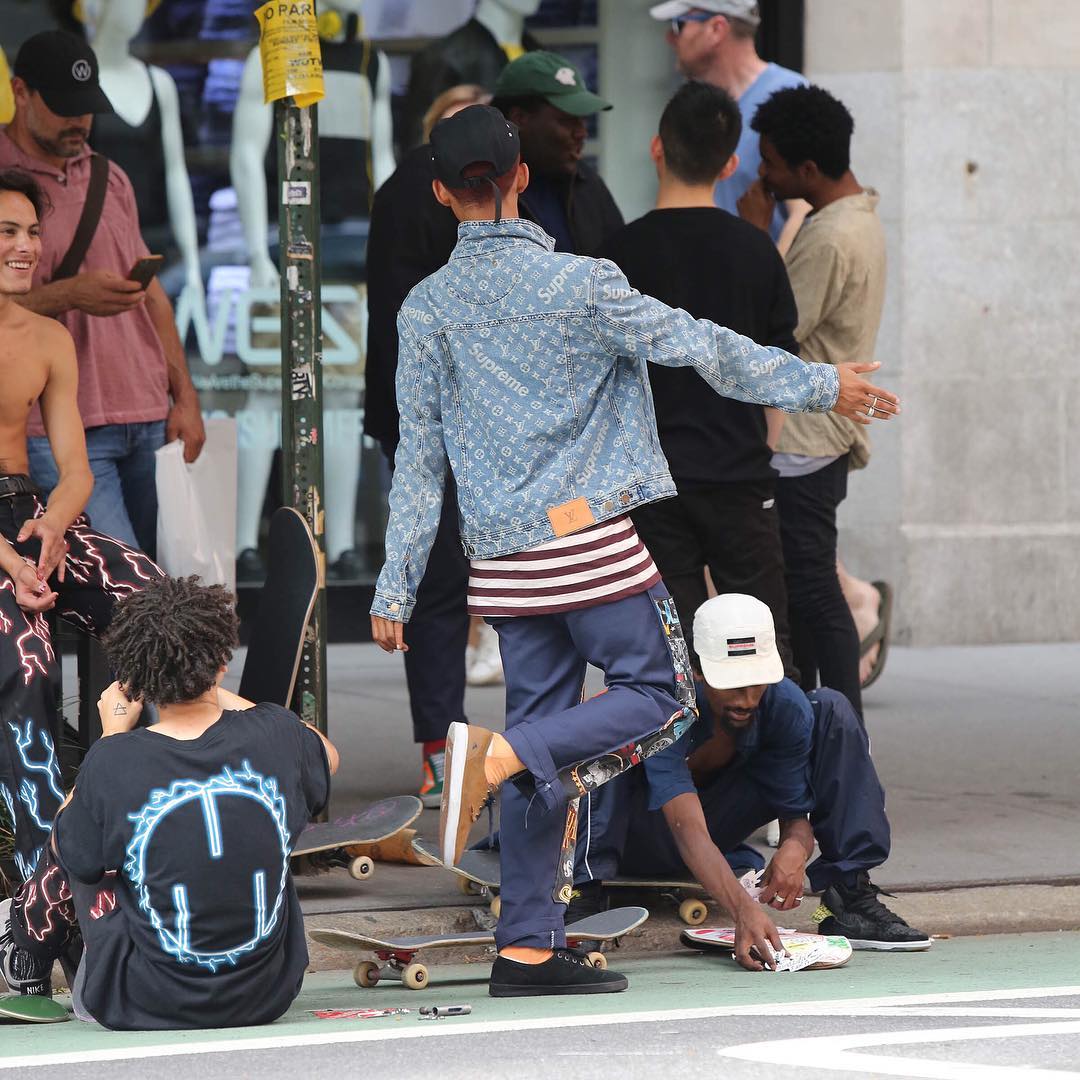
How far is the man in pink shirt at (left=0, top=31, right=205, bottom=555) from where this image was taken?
6.23m

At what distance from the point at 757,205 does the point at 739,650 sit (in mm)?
2362

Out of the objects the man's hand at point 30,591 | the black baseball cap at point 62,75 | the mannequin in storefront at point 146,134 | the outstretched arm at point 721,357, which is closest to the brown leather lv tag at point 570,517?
the outstretched arm at point 721,357

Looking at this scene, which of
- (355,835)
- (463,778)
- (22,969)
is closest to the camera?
(463,778)

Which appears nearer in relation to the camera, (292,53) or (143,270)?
(292,53)

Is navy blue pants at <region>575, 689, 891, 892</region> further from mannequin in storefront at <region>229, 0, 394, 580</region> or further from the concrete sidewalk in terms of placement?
mannequin in storefront at <region>229, 0, 394, 580</region>

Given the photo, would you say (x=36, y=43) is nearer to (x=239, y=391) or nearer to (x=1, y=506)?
(x=1, y=506)

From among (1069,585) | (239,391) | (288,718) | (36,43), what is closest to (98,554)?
(288,718)

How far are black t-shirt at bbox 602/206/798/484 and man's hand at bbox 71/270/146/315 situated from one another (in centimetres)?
137

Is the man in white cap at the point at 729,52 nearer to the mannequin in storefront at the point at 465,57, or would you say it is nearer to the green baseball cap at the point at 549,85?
the green baseball cap at the point at 549,85

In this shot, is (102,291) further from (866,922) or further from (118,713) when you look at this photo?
(866,922)

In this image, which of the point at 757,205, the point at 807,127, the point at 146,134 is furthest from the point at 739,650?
the point at 146,134

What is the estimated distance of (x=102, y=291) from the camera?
6.19 meters

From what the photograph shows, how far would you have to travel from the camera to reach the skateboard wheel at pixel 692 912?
5469mm

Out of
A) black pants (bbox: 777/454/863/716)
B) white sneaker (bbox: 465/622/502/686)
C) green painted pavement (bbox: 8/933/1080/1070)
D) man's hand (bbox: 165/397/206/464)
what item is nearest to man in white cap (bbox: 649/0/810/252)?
black pants (bbox: 777/454/863/716)
